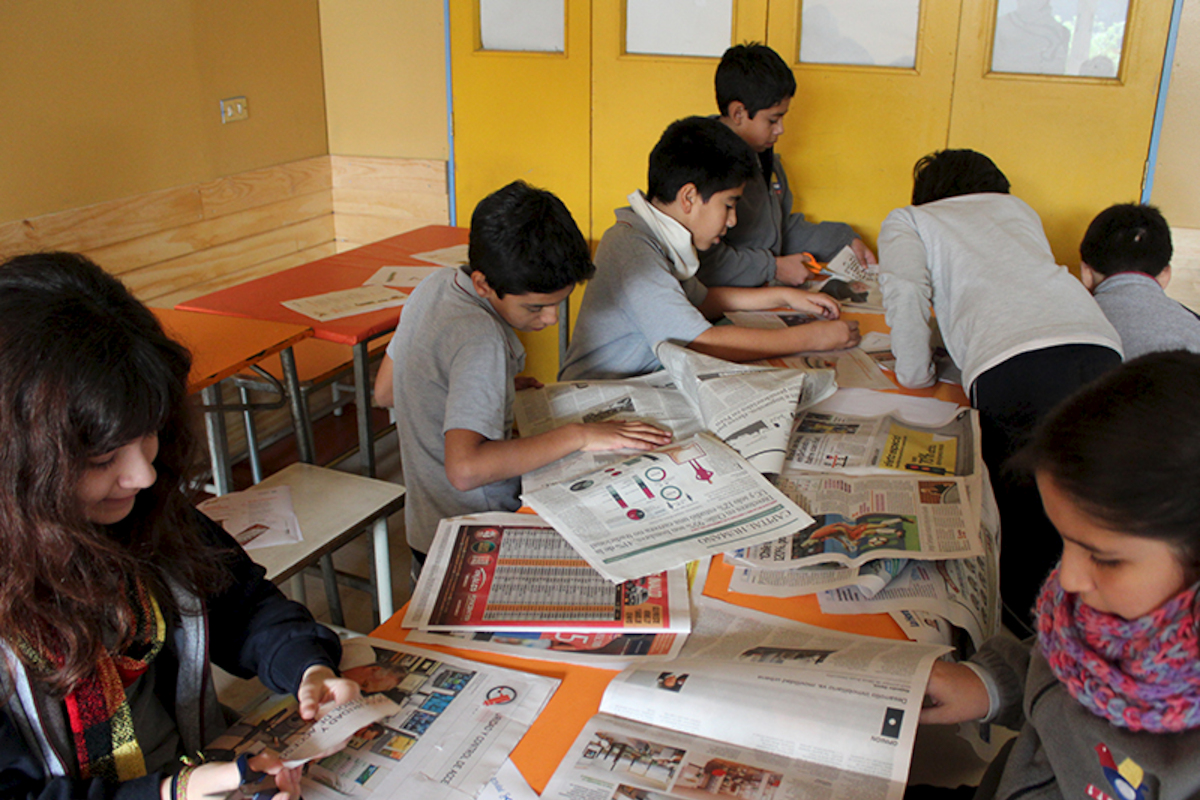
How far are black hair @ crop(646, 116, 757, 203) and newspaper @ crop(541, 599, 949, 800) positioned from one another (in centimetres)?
125

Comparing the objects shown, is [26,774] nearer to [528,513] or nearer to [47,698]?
[47,698]

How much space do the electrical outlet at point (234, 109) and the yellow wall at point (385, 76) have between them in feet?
1.49

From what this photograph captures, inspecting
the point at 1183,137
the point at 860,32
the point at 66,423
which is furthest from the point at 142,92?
the point at 1183,137

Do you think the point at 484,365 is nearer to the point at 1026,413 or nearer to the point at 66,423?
the point at 66,423

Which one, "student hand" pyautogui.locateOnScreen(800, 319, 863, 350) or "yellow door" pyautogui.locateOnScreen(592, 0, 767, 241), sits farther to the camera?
"yellow door" pyautogui.locateOnScreen(592, 0, 767, 241)

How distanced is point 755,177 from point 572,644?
1750 millimetres

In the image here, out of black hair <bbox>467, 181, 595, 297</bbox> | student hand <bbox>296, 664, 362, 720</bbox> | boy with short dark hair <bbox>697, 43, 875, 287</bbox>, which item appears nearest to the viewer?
student hand <bbox>296, 664, 362, 720</bbox>

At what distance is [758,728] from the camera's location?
84 centimetres

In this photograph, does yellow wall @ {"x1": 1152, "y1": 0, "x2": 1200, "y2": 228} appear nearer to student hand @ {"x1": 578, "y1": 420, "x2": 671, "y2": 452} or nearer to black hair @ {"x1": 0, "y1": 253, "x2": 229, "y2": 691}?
student hand @ {"x1": 578, "y1": 420, "x2": 671, "y2": 452}

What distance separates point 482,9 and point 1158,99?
227 centimetres

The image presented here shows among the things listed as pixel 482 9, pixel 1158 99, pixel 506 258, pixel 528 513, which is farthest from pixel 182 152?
pixel 1158 99

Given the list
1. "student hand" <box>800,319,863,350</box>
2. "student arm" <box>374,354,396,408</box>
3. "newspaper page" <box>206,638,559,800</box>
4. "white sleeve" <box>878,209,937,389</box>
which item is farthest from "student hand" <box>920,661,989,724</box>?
"student arm" <box>374,354,396,408</box>

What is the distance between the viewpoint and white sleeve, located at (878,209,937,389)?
1.79 metres

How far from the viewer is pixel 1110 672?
72 centimetres
